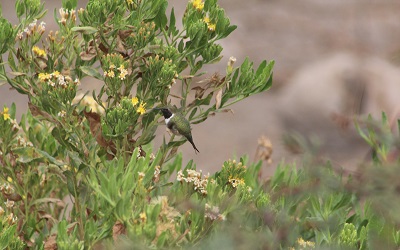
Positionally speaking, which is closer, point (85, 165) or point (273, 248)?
point (273, 248)

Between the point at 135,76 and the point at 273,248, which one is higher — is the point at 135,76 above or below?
above

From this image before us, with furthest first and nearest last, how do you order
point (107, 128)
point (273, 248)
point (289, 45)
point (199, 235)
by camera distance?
point (289, 45) < point (107, 128) < point (199, 235) < point (273, 248)

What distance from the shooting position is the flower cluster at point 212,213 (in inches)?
123

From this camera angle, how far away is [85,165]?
3.93 meters

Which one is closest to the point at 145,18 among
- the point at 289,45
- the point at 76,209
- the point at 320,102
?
the point at 76,209

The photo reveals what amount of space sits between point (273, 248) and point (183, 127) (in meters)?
1.79

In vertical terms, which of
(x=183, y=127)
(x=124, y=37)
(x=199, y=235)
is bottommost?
(x=199, y=235)

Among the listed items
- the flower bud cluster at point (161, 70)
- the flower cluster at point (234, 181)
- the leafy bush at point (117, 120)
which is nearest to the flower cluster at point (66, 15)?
the leafy bush at point (117, 120)

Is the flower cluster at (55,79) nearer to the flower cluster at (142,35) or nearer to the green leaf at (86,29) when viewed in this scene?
the green leaf at (86,29)

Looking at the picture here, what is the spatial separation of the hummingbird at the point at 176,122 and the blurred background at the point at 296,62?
19.0ft

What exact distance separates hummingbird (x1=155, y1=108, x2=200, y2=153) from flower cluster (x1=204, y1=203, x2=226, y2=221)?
0.71 metres

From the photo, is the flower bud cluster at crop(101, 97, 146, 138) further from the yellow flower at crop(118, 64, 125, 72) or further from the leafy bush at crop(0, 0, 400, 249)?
the yellow flower at crop(118, 64, 125, 72)

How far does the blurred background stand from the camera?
1082 cm

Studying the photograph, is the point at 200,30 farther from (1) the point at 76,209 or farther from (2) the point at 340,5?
(2) the point at 340,5
